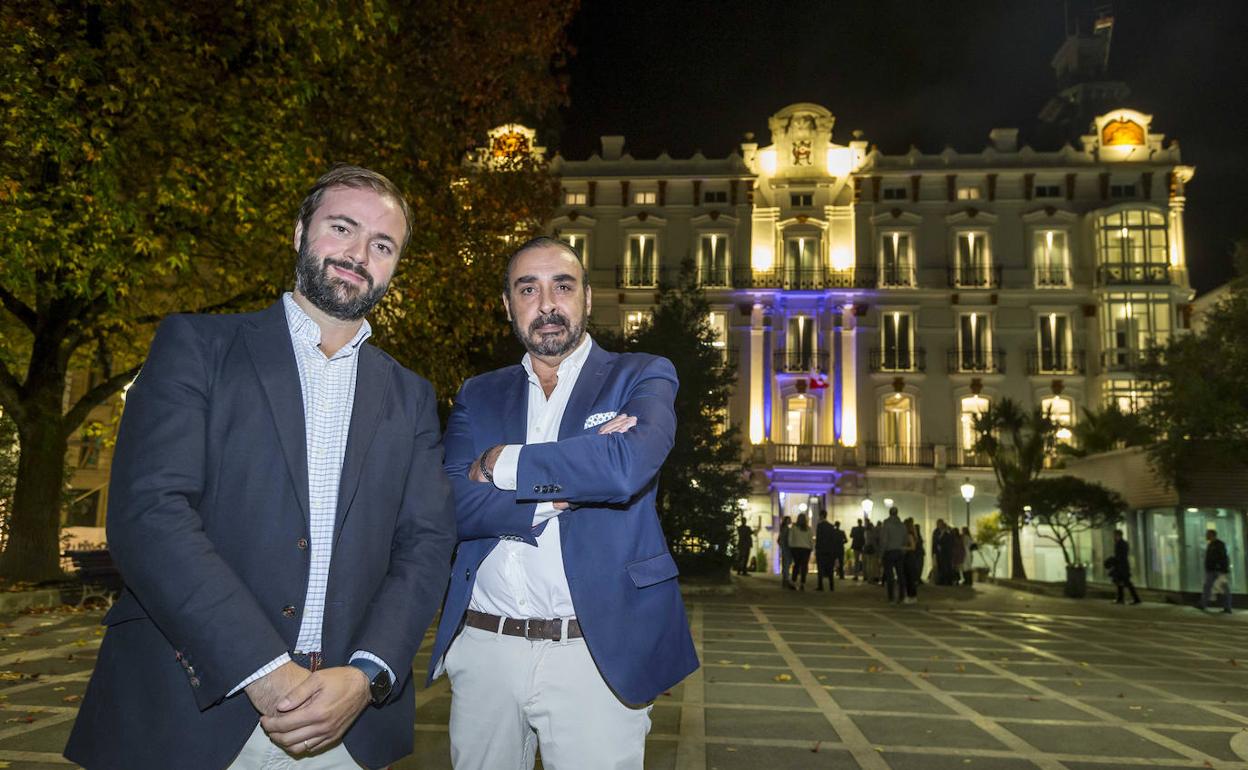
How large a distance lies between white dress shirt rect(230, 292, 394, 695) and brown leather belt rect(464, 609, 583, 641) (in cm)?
54

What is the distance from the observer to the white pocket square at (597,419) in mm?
2855

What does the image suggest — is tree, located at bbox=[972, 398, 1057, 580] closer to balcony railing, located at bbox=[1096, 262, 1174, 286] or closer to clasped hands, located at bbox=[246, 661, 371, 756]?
balcony railing, located at bbox=[1096, 262, 1174, 286]

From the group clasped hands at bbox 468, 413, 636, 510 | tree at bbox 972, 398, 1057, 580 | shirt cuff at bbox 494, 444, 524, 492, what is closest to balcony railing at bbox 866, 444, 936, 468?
tree at bbox 972, 398, 1057, 580

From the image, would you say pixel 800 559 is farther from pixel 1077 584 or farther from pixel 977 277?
pixel 977 277

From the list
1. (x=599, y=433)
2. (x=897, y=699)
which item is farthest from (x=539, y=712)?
(x=897, y=699)

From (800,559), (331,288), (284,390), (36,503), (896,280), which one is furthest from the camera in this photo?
(896,280)

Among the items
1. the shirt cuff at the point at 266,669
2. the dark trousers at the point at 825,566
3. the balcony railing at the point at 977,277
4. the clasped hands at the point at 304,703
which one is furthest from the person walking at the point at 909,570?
the balcony railing at the point at 977,277

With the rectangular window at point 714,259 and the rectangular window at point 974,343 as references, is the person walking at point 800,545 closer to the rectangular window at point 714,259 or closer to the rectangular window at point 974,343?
the rectangular window at point 714,259

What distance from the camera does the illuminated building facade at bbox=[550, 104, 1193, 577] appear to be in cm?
3681

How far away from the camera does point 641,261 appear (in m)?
39.6

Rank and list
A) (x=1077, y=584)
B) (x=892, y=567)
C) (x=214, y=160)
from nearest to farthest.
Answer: (x=214, y=160) < (x=892, y=567) < (x=1077, y=584)

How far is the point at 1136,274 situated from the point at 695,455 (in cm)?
2504

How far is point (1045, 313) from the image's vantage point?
37.7 m

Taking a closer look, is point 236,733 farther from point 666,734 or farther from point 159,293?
point 159,293
